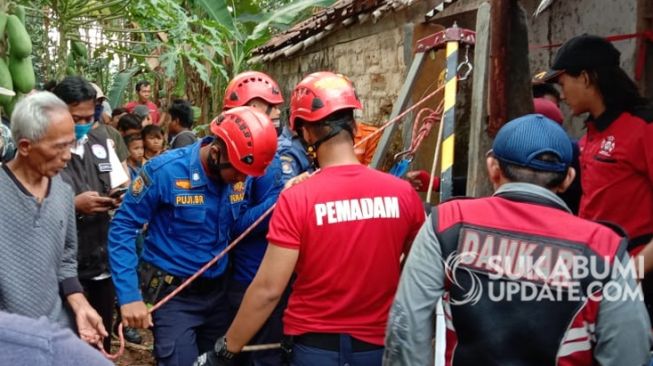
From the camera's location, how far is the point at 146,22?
354 inches

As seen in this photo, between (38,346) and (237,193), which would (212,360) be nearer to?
(237,193)

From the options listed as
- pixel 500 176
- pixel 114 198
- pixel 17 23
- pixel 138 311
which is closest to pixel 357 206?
pixel 500 176

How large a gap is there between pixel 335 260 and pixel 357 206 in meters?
0.23

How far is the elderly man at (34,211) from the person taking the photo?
2.85 m

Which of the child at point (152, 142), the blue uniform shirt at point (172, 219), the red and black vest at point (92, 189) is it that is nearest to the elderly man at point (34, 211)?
the blue uniform shirt at point (172, 219)

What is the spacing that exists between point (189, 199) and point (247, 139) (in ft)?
1.53

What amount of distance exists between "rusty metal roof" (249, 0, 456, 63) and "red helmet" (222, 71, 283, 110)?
6.36 ft

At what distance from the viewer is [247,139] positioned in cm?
342

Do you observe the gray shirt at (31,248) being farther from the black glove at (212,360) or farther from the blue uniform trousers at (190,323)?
the black glove at (212,360)

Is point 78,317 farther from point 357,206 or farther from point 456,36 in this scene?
point 456,36

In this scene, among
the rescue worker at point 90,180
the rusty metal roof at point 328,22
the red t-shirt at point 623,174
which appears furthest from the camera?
the rusty metal roof at point 328,22

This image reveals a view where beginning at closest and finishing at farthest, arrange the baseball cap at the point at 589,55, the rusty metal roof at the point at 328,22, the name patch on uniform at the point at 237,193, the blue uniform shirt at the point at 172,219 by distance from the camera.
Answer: the baseball cap at the point at 589,55 → the blue uniform shirt at the point at 172,219 → the name patch on uniform at the point at 237,193 → the rusty metal roof at the point at 328,22

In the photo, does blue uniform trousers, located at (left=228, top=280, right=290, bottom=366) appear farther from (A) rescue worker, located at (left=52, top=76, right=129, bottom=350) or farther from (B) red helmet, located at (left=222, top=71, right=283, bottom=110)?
(B) red helmet, located at (left=222, top=71, right=283, bottom=110)

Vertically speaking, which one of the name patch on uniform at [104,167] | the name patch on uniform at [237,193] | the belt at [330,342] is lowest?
the belt at [330,342]
